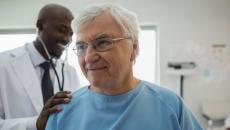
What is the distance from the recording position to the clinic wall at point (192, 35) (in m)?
3.53

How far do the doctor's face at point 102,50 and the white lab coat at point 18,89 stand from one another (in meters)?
0.58

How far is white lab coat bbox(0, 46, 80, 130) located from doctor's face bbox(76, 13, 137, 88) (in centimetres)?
58

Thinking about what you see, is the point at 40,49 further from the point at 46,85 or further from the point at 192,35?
the point at 192,35

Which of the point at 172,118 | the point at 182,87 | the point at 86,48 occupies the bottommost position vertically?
the point at 182,87

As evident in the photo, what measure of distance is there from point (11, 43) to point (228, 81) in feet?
9.13

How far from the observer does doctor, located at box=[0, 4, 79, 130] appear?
4.67 ft

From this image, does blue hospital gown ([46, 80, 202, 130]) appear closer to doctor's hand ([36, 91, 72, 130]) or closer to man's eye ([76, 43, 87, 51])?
doctor's hand ([36, 91, 72, 130])

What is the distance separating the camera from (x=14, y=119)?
4.39ft

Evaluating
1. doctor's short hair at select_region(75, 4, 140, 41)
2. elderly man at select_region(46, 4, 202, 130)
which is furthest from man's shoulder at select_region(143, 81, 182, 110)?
doctor's short hair at select_region(75, 4, 140, 41)

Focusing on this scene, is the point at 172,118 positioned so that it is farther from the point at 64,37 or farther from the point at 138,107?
the point at 64,37

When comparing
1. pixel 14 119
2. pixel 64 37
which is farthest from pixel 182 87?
pixel 14 119

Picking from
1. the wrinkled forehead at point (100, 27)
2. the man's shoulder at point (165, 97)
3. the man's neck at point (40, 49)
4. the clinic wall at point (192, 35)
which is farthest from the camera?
the clinic wall at point (192, 35)

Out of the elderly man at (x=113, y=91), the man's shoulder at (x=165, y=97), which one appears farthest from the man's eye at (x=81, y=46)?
the man's shoulder at (x=165, y=97)

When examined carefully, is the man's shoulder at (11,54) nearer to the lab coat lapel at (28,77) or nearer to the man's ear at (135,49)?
the lab coat lapel at (28,77)
